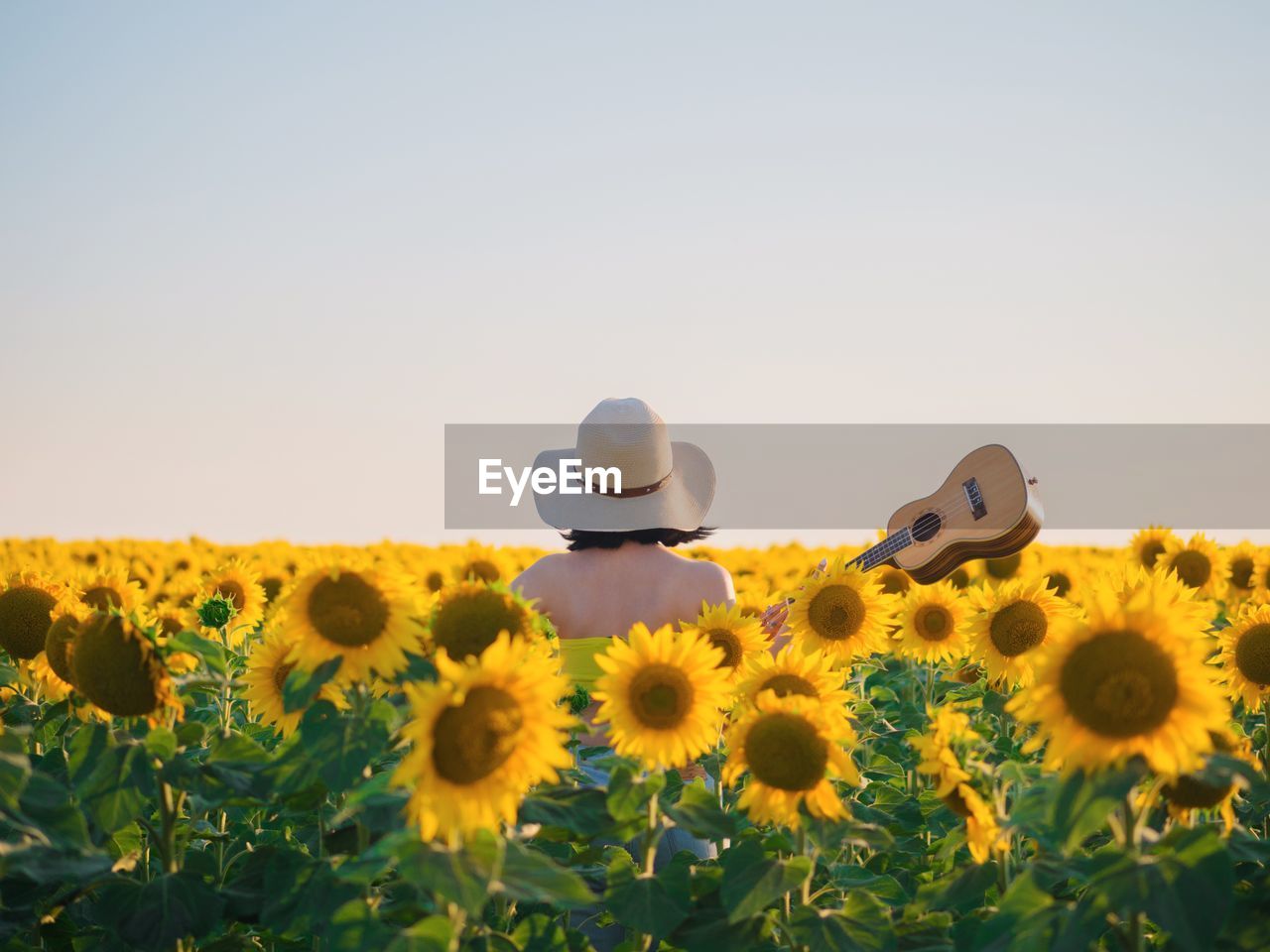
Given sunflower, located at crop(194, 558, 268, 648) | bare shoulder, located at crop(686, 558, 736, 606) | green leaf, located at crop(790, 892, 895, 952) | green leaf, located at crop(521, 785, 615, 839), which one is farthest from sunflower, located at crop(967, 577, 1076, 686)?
sunflower, located at crop(194, 558, 268, 648)

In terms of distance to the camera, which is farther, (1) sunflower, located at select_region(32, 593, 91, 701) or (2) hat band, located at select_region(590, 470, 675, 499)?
(2) hat band, located at select_region(590, 470, 675, 499)

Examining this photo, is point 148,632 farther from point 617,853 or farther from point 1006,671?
point 1006,671

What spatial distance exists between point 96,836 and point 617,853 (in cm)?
157

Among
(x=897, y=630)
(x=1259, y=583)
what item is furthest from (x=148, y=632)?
(x=1259, y=583)

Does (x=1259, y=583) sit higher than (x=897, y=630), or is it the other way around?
(x=1259, y=583)

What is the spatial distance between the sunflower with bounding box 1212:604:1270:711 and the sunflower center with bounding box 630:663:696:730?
9.54 feet

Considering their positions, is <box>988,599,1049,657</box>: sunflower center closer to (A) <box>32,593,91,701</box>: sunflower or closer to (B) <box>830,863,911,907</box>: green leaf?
(B) <box>830,863,911,907</box>: green leaf

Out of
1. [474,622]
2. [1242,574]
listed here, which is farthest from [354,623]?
[1242,574]

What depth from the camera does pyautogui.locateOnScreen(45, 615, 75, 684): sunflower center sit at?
4023mm

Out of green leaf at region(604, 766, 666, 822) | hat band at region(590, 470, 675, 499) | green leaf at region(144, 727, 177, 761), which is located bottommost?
green leaf at region(604, 766, 666, 822)

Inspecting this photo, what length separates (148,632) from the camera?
132 inches

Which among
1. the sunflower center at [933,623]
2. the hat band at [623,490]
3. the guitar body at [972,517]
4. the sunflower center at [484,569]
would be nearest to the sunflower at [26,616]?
the hat band at [623,490]

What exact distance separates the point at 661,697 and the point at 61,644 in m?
2.08

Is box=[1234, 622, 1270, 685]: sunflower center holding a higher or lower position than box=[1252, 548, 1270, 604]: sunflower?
lower
